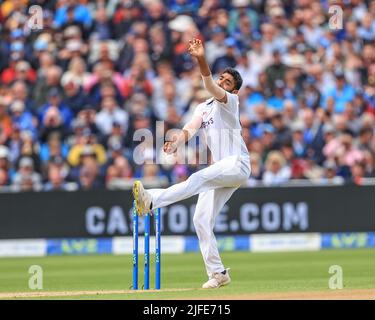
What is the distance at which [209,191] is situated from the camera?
1181 centimetres

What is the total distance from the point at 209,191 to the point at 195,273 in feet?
11.4

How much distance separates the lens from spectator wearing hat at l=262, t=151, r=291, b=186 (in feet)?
62.4

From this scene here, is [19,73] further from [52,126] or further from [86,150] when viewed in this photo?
[86,150]

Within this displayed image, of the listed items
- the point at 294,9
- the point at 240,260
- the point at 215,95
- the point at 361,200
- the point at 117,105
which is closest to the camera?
the point at 215,95

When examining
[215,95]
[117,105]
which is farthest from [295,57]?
[215,95]

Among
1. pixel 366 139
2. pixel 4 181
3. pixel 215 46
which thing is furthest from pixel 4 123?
pixel 366 139

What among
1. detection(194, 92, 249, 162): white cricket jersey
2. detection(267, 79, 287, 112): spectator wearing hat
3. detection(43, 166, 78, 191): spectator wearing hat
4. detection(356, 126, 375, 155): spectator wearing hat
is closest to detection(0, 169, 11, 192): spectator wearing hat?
detection(43, 166, 78, 191): spectator wearing hat

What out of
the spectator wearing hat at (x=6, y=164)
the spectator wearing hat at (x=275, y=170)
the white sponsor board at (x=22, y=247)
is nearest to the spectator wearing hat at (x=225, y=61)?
the spectator wearing hat at (x=275, y=170)

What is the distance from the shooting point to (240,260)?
1722 cm

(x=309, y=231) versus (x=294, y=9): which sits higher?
(x=294, y=9)

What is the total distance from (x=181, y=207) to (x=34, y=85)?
3.78 metres

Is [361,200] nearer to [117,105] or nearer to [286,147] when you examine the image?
[286,147]

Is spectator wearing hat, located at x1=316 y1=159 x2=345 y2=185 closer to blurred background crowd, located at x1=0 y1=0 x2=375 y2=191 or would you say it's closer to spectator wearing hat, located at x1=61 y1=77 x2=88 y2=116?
blurred background crowd, located at x1=0 y1=0 x2=375 y2=191

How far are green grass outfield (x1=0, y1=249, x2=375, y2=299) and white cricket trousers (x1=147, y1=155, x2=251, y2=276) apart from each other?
1.52ft
